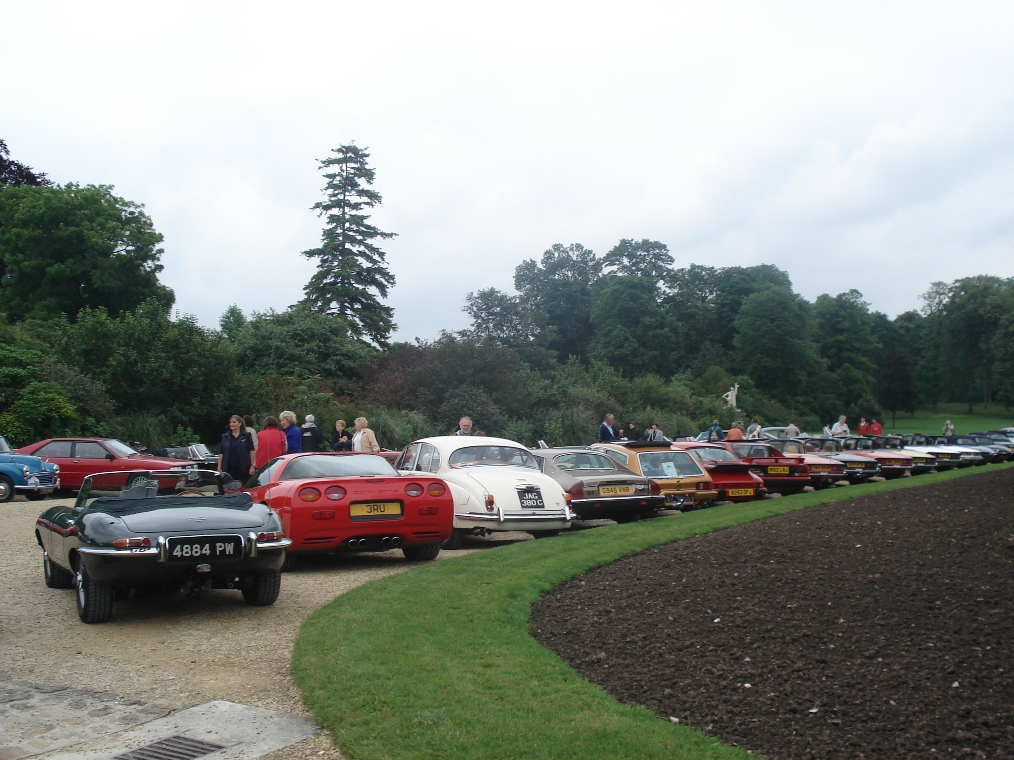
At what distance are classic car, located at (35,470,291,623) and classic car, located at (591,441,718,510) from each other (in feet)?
28.6

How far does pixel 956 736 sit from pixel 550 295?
92.8 metres

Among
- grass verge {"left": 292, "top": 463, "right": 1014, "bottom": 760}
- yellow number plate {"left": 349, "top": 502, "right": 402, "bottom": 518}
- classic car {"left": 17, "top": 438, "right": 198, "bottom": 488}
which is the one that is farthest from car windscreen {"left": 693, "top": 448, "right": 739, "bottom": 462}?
classic car {"left": 17, "top": 438, "right": 198, "bottom": 488}

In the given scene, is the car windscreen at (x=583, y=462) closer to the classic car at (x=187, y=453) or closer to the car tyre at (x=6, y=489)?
the car tyre at (x=6, y=489)

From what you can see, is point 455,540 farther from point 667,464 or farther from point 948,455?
point 948,455

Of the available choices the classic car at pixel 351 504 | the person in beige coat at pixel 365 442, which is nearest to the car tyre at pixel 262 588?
the classic car at pixel 351 504

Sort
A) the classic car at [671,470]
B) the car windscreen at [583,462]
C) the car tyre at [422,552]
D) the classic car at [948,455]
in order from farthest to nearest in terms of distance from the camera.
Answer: the classic car at [948,455], the classic car at [671,470], the car windscreen at [583,462], the car tyre at [422,552]

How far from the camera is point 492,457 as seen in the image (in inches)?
509

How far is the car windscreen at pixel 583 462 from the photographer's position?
47.3 feet

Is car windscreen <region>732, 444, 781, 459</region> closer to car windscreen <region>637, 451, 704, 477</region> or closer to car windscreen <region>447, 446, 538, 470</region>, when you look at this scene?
car windscreen <region>637, 451, 704, 477</region>

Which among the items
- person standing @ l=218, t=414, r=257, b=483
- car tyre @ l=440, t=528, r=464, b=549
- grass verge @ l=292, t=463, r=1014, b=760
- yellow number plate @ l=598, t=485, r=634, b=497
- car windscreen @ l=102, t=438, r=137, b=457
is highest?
car windscreen @ l=102, t=438, r=137, b=457

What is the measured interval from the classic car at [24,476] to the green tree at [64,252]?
1225 inches

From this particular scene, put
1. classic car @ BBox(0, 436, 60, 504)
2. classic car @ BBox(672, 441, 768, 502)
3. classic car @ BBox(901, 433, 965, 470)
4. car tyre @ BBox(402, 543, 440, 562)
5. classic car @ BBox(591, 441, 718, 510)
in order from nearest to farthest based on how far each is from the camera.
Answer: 1. car tyre @ BBox(402, 543, 440, 562)
2. classic car @ BBox(591, 441, 718, 510)
3. classic car @ BBox(672, 441, 768, 502)
4. classic car @ BBox(0, 436, 60, 504)
5. classic car @ BBox(901, 433, 965, 470)

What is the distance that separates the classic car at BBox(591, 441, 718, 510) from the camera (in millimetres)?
15781

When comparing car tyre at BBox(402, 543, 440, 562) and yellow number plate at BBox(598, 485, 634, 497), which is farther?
yellow number plate at BBox(598, 485, 634, 497)
